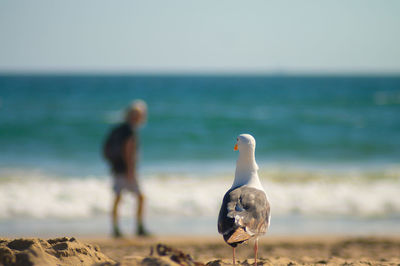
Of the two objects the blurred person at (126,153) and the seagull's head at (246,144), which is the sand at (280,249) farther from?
the seagull's head at (246,144)

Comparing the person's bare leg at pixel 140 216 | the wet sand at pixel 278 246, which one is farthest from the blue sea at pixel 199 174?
the wet sand at pixel 278 246

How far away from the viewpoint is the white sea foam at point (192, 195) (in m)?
9.34

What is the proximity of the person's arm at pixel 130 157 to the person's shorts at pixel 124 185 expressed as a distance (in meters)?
0.07

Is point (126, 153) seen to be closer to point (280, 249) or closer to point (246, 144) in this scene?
point (280, 249)

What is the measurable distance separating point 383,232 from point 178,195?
404 cm

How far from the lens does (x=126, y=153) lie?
7.51 meters

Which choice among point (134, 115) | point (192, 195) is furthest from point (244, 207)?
point (192, 195)

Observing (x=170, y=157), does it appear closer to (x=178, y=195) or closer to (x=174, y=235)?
(x=178, y=195)

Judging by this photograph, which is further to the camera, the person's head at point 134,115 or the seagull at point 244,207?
the person's head at point 134,115

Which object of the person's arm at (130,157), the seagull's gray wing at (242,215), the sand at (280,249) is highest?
the person's arm at (130,157)

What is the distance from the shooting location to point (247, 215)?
119 inches

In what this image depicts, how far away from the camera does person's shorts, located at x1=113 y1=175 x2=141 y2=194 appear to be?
7.62 m

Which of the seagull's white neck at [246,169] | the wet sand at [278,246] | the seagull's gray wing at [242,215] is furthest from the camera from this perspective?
the wet sand at [278,246]

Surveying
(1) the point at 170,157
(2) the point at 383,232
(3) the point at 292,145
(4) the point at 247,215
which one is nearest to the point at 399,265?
(4) the point at 247,215
